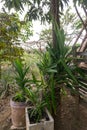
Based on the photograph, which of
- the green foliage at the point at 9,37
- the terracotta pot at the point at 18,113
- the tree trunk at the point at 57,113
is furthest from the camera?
the green foliage at the point at 9,37

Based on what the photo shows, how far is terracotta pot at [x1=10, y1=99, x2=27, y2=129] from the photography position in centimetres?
269

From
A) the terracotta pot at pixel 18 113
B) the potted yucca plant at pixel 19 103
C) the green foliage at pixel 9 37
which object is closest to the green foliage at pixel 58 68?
the potted yucca plant at pixel 19 103

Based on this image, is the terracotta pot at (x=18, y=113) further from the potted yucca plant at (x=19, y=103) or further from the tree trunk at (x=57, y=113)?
the tree trunk at (x=57, y=113)

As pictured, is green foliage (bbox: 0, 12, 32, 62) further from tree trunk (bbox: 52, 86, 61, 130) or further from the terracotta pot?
tree trunk (bbox: 52, 86, 61, 130)

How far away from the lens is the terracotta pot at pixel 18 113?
8.84ft

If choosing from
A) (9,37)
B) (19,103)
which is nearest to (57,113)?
(19,103)

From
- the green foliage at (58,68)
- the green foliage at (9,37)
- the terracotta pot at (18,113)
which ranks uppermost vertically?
the green foliage at (9,37)

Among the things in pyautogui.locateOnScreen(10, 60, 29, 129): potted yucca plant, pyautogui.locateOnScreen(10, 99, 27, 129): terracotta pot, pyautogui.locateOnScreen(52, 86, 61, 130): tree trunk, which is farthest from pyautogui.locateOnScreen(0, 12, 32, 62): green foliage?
pyautogui.locateOnScreen(52, 86, 61, 130): tree trunk

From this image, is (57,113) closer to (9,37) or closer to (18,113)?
(18,113)

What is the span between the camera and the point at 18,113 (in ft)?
8.90

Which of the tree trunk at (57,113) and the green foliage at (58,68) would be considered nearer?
the green foliage at (58,68)

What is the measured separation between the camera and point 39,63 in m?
2.53

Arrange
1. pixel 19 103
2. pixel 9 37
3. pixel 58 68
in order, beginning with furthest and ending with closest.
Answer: pixel 9 37 → pixel 19 103 → pixel 58 68

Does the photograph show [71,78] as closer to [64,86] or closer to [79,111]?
[64,86]
